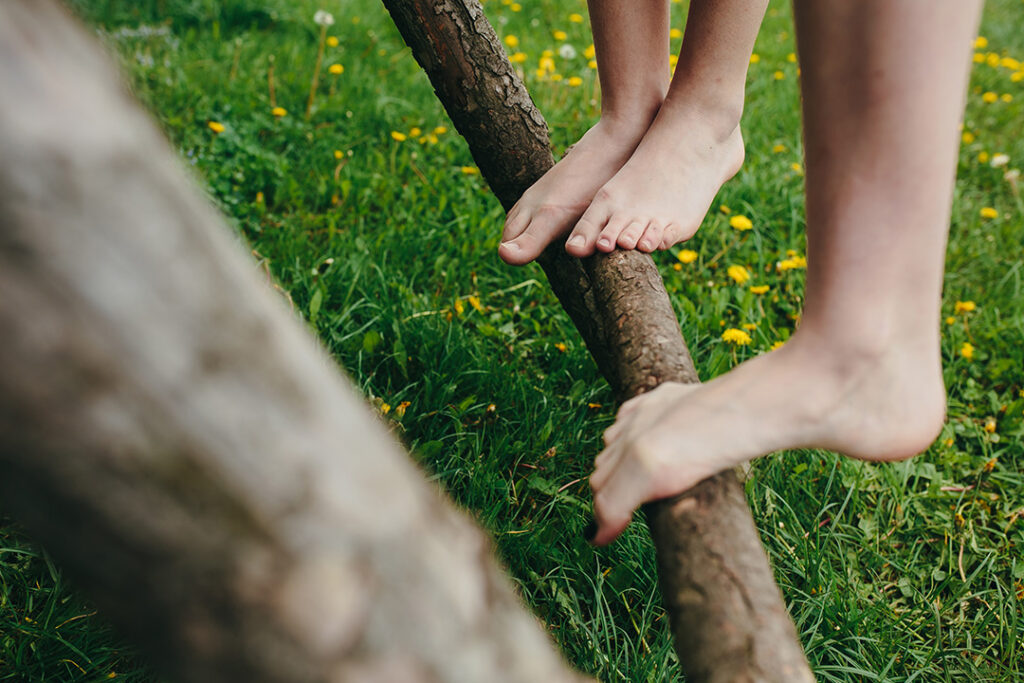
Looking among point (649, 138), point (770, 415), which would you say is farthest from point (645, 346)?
point (649, 138)

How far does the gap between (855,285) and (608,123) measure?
2.76ft

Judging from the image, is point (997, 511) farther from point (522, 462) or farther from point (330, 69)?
point (330, 69)

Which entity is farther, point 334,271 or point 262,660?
point 334,271

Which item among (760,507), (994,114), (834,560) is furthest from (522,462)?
(994,114)

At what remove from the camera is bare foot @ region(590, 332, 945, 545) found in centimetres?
78

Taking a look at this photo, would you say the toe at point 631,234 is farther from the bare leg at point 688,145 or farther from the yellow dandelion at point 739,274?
the yellow dandelion at point 739,274

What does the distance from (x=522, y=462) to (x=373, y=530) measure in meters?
1.09

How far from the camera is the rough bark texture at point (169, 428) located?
1.08 feet

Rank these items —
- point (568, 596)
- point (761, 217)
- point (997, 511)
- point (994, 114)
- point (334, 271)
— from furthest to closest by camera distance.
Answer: point (994, 114) < point (761, 217) < point (334, 271) < point (997, 511) < point (568, 596)

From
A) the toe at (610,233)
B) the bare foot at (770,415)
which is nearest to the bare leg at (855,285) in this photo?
the bare foot at (770,415)

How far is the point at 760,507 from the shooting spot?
1442 mm

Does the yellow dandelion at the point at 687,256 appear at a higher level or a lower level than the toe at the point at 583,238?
lower

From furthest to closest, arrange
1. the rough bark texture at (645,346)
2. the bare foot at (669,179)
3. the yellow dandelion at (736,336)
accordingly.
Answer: the yellow dandelion at (736,336) < the bare foot at (669,179) < the rough bark texture at (645,346)

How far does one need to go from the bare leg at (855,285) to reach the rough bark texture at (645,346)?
0.20 feet
